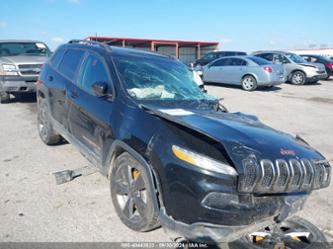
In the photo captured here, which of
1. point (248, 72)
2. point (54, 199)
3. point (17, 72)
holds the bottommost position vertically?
point (54, 199)

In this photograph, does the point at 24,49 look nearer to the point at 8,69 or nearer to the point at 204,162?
the point at 8,69

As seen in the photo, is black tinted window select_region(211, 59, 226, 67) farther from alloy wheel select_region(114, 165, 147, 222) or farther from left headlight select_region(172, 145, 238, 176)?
left headlight select_region(172, 145, 238, 176)

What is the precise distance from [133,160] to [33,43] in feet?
30.0

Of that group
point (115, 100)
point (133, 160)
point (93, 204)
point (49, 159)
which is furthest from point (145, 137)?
point (49, 159)

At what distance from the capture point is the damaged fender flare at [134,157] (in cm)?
279

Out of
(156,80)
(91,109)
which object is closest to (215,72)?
(156,80)

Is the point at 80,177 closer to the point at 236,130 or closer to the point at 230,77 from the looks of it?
the point at 236,130

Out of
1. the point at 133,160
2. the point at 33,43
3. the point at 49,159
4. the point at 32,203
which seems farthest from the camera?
the point at 33,43

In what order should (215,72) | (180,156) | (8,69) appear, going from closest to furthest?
(180,156) < (8,69) < (215,72)

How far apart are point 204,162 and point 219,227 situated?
1.65 feet

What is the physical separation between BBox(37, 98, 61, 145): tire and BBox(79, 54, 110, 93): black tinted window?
4.98 feet

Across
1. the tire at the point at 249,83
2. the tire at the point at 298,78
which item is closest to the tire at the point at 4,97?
the tire at the point at 249,83

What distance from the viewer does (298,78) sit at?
17781 millimetres

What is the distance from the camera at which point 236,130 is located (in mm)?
2875
